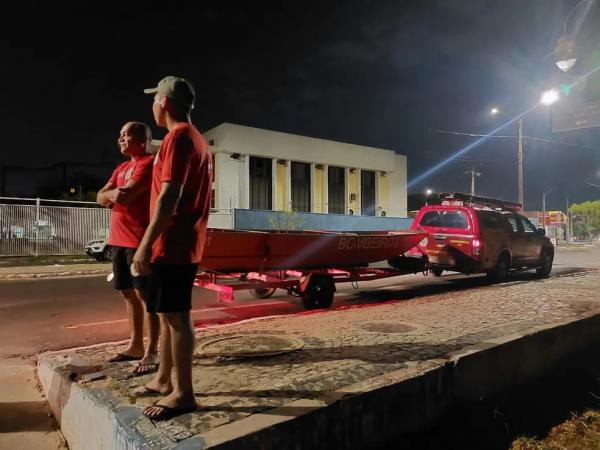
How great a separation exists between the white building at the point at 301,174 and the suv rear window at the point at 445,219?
60.8ft

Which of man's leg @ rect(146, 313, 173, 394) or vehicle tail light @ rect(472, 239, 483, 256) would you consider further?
vehicle tail light @ rect(472, 239, 483, 256)

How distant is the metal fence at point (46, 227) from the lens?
17906mm

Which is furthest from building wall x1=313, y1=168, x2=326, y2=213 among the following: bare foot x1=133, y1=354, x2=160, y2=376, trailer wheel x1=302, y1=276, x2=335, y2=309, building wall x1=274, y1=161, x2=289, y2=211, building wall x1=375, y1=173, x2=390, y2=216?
bare foot x1=133, y1=354, x2=160, y2=376

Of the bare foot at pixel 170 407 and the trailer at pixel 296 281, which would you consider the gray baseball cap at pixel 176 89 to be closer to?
the bare foot at pixel 170 407

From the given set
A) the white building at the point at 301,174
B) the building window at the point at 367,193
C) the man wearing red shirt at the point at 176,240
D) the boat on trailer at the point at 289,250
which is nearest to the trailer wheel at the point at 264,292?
the boat on trailer at the point at 289,250

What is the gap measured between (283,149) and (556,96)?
76.4ft

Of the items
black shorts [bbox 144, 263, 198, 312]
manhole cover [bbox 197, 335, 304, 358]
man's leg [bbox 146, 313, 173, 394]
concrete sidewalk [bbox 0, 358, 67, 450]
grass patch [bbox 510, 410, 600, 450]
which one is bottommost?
grass patch [bbox 510, 410, 600, 450]

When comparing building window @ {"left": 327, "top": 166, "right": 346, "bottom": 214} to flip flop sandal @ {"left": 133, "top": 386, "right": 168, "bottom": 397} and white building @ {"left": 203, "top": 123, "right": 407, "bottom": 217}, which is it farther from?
flip flop sandal @ {"left": 133, "top": 386, "right": 168, "bottom": 397}

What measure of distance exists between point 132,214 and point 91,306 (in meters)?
5.27

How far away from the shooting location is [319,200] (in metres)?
35.2

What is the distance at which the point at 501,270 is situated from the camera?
423 inches

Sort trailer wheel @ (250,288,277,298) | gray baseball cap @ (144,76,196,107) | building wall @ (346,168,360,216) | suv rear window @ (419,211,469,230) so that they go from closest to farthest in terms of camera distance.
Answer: gray baseball cap @ (144,76,196,107)
trailer wheel @ (250,288,277,298)
suv rear window @ (419,211,469,230)
building wall @ (346,168,360,216)

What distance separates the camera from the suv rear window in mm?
10189

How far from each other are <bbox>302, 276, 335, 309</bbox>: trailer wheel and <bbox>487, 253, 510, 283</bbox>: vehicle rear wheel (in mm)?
4964
